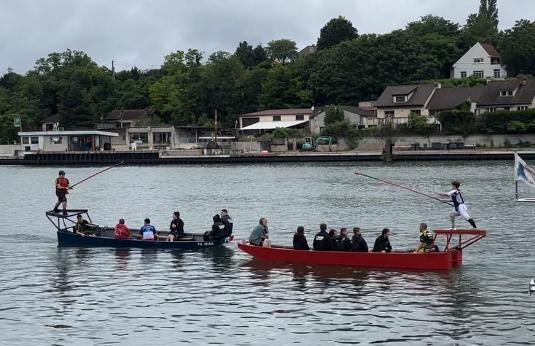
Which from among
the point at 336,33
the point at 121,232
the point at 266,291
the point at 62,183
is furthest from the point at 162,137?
the point at 266,291

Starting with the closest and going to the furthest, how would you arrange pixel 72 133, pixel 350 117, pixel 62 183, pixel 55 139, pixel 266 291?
pixel 266 291, pixel 62 183, pixel 350 117, pixel 72 133, pixel 55 139

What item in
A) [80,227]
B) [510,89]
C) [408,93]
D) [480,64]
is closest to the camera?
[80,227]

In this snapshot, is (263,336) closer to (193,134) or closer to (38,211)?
(38,211)

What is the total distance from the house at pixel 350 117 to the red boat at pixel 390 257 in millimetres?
98684

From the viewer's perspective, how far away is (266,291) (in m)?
31.6

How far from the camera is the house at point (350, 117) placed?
442 ft

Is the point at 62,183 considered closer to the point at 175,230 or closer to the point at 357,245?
the point at 175,230

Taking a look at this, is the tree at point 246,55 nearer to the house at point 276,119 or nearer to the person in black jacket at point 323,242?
the house at point 276,119

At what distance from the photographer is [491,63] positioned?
149 m

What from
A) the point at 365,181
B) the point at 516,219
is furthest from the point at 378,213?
the point at 365,181

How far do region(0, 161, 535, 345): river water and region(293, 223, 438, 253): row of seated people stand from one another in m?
0.96

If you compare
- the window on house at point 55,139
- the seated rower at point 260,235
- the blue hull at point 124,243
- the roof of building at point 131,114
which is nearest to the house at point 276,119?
the roof of building at point 131,114

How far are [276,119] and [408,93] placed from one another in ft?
73.7

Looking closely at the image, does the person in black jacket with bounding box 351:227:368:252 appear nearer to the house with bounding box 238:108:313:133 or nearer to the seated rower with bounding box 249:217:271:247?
the seated rower with bounding box 249:217:271:247
